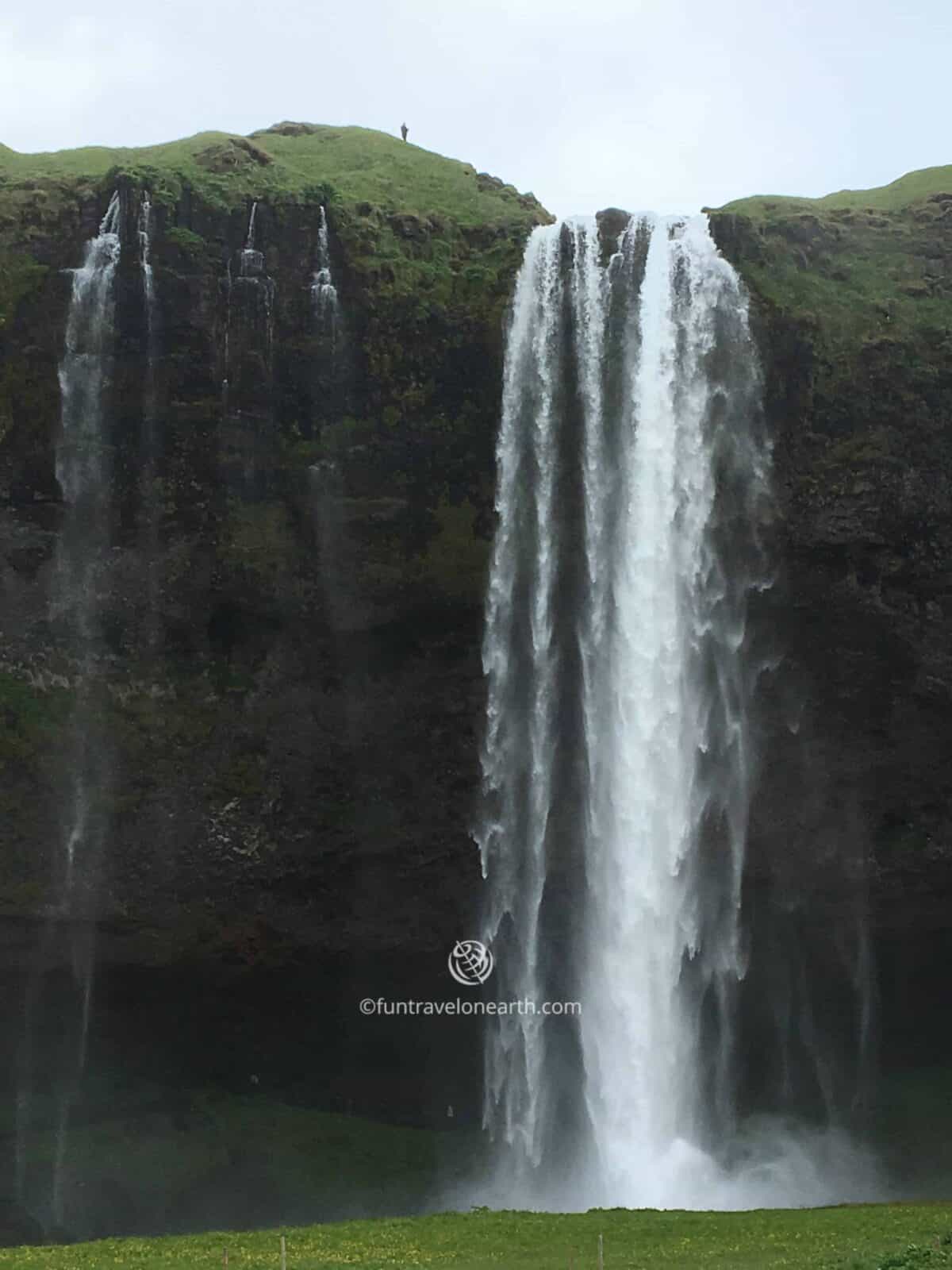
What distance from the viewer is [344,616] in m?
34.2

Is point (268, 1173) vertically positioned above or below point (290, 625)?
below

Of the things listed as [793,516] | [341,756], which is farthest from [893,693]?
[341,756]

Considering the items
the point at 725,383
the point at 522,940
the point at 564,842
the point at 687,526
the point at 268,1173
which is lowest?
the point at 268,1173

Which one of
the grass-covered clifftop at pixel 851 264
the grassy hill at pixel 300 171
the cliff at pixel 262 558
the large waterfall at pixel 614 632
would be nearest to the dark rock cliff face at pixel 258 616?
the cliff at pixel 262 558

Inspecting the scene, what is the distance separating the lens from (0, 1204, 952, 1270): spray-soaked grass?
67.8 feet

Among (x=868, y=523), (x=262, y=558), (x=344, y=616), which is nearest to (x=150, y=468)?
(x=262, y=558)

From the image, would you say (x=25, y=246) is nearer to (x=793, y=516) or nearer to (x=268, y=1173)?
(x=793, y=516)

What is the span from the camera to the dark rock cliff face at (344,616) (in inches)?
1323

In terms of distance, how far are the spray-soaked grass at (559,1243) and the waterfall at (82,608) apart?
9270 mm

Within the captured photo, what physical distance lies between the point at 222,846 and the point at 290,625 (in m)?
5.17

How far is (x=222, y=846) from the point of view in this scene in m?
34.2

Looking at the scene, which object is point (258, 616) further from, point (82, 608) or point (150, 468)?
point (150, 468)

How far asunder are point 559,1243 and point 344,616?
1534cm

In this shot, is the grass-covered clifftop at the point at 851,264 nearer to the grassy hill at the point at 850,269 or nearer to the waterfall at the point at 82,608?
the grassy hill at the point at 850,269
